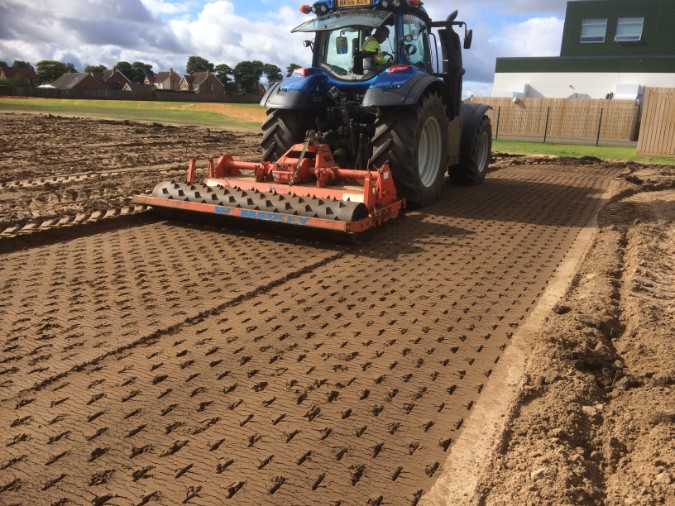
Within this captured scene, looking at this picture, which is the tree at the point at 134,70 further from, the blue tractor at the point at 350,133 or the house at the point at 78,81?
the blue tractor at the point at 350,133

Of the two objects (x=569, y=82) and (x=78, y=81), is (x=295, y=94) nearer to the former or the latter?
(x=569, y=82)

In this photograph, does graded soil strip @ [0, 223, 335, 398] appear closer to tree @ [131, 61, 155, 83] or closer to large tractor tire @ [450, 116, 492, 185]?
large tractor tire @ [450, 116, 492, 185]

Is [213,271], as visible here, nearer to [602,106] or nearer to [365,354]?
[365,354]

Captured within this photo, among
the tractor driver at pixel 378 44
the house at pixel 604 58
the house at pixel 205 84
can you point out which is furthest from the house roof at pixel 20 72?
the tractor driver at pixel 378 44

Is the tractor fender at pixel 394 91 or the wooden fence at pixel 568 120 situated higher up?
the wooden fence at pixel 568 120

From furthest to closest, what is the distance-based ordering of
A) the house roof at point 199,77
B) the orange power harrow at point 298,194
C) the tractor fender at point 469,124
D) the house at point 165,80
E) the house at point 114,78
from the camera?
1. the house at point 165,80
2. the house roof at point 199,77
3. the house at point 114,78
4. the tractor fender at point 469,124
5. the orange power harrow at point 298,194

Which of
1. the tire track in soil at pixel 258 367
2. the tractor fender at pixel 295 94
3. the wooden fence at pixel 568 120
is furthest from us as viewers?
the wooden fence at pixel 568 120

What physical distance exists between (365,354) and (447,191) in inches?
241

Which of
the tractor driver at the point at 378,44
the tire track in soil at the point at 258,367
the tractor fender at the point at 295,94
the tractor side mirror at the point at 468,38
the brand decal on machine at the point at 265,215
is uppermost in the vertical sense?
the tractor side mirror at the point at 468,38

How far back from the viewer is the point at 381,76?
6.49 m

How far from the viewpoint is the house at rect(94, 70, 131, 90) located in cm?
9094

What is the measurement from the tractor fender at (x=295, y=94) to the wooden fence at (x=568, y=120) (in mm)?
18092

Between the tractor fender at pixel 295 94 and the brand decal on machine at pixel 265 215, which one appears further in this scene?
the tractor fender at pixel 295 94

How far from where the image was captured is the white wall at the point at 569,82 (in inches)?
1152
